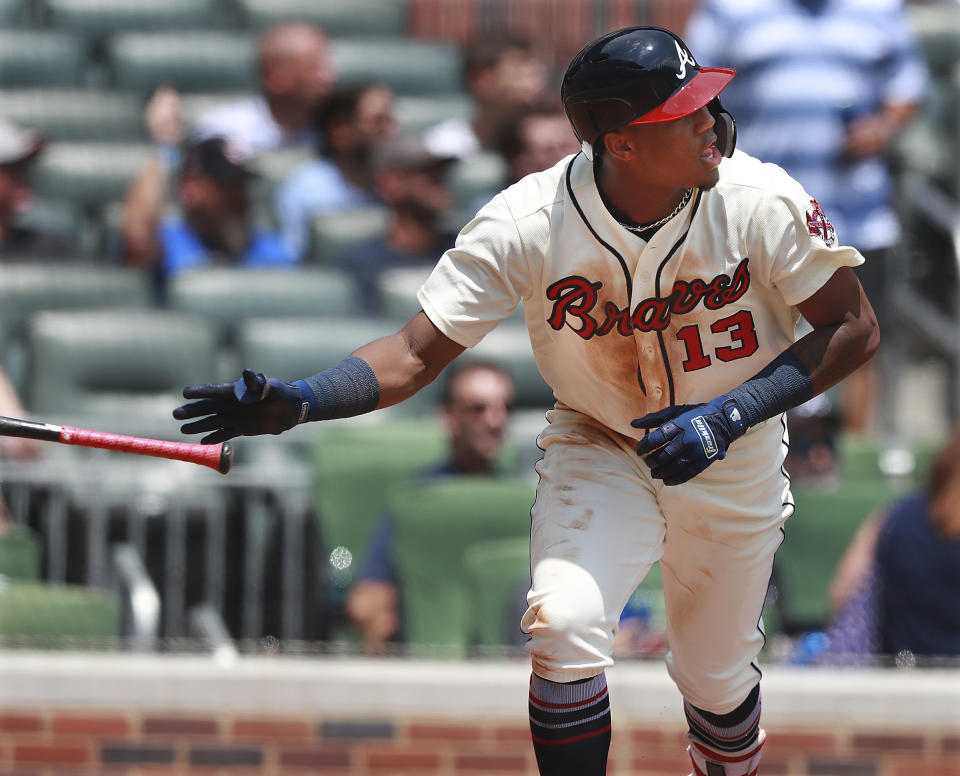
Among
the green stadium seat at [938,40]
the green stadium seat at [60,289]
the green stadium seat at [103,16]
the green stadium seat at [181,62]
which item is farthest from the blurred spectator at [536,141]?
the green stadium seat at [938,40]

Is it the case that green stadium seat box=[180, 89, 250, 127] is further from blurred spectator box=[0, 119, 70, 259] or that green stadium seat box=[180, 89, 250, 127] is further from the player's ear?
the player's ear

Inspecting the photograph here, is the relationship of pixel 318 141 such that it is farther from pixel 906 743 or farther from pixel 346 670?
pixel 906 743

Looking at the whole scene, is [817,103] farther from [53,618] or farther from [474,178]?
[53,618]

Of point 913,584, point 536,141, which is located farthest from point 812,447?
point 536,141

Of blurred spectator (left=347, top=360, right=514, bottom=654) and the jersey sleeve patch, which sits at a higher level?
the jersey sleeve patch

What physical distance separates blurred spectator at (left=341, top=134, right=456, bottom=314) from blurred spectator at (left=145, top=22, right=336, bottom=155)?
0.87 m

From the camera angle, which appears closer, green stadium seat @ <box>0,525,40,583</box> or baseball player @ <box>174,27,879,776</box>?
baseball player @ <box>174,27,879,776</box>

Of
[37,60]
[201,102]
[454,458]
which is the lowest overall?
[454,458]

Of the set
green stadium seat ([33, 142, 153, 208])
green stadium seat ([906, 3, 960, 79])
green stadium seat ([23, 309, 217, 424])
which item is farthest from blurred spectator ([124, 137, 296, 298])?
green stadium seat ([906, 3, 960, 79])

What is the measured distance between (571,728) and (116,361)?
352 centimetres

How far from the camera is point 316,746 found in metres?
4.98

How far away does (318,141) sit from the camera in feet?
24.6

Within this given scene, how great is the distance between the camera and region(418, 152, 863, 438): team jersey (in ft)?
10.5

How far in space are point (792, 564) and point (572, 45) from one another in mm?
5346
